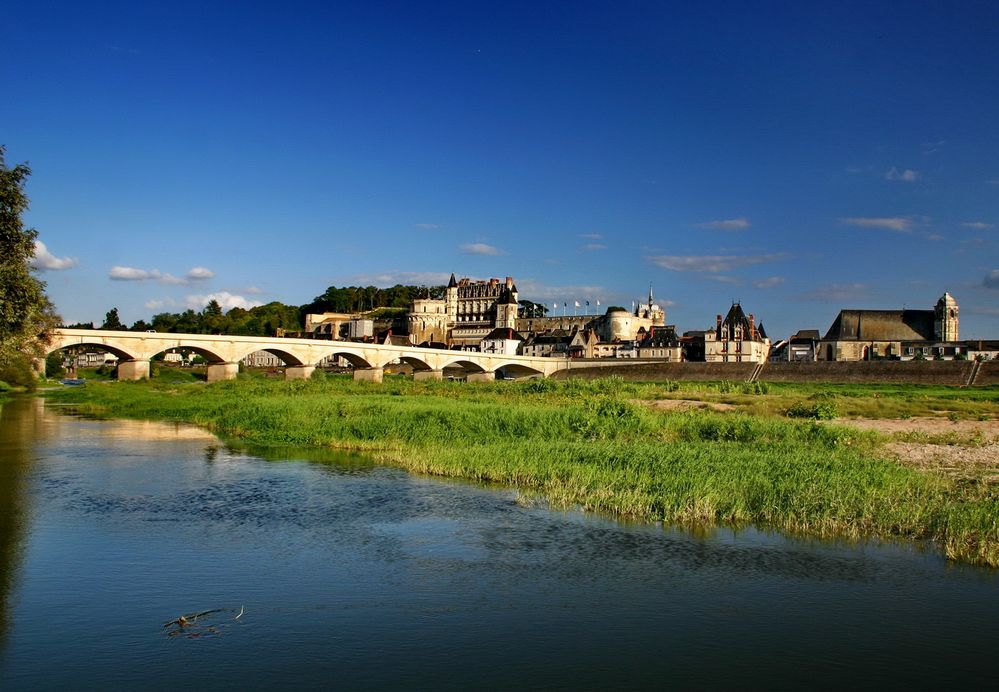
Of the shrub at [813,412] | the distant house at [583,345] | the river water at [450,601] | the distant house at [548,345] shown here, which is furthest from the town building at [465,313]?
the river water at [450,601]

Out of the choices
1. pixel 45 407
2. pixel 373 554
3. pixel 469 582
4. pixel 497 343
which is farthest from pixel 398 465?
pixel 497 343

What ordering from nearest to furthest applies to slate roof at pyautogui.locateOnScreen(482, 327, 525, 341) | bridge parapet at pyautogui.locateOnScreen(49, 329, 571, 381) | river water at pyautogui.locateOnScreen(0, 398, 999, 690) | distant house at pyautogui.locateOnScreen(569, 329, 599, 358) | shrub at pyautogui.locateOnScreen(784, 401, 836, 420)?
river water at pyautogui.locateOnScreen(0, 398, 999, 690), shrub at pyautogui.locateOnScreen(784, 401, 836, 420), bridge parapet at pyautogui.locateOnScreen(49, 329, 571, 381), distant house at pyautogui.locateOnScreen(569, 329, 599, 358), slate roof at pyautogui.locateOnScreen(482, 327, 525, 341)

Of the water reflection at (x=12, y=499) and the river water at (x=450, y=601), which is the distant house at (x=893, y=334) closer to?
the water reflection at (x=12, y=499)

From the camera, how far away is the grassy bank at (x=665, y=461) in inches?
626

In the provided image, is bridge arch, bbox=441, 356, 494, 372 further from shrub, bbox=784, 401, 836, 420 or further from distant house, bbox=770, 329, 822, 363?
shrub, bbox=784, 401, 836, 420

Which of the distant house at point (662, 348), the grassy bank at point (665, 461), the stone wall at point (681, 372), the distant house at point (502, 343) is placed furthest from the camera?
the distant house at point (502, 343)

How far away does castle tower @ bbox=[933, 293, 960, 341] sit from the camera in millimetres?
94188

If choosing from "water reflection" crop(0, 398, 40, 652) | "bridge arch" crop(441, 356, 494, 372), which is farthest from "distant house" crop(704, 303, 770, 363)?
"water reflection" crop(0, 398, 40, 652)

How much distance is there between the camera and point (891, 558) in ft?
45.3

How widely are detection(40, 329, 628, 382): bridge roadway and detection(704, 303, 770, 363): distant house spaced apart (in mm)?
13369

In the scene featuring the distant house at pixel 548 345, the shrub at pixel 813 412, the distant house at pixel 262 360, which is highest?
the distant house at pixel 548 345

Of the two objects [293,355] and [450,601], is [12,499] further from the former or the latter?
[293,355]

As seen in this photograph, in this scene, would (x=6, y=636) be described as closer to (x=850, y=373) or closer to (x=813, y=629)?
(x=813, y=629)

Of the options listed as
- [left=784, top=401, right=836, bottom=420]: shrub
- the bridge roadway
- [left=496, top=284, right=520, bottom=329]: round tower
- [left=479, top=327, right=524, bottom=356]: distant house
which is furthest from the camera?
[left=496, top=284, right=520, bottom=329]: round tower
